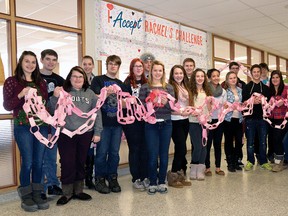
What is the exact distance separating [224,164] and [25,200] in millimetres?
2953

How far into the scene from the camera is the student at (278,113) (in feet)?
13.1

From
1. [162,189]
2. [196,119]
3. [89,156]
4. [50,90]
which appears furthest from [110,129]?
[196,119]

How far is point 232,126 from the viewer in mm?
3775

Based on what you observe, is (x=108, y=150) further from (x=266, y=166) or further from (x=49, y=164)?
(x=266, y=166)

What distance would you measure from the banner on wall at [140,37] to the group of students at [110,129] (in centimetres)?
119

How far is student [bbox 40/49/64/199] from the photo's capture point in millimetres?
2855

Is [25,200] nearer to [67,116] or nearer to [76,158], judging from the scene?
[76,158]

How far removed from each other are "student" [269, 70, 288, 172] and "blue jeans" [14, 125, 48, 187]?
3.20 meters

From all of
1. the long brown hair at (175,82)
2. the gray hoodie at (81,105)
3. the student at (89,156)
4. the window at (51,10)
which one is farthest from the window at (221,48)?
the gray hoodie at (81,105)

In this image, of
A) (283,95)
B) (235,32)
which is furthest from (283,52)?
(283,95)

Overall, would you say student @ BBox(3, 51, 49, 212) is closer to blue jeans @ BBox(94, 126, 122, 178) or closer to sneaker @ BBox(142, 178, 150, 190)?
blue jeans @ BBox(94, 126, 122, 178)

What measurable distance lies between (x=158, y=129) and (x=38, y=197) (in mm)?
1361

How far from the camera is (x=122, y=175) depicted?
154 inches

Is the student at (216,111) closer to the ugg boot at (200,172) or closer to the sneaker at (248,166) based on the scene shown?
the ugg boot at (200,172)
